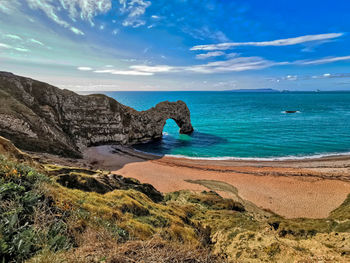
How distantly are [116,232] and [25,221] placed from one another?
2470 mm

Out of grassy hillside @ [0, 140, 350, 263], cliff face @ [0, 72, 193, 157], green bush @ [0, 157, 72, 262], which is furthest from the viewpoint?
cliff face @ [0, 72, 193, 157]

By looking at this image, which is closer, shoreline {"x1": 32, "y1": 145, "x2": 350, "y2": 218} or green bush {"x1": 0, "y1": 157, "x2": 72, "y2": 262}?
green bush {"x1": 0, "y1": 157, "x2": 72, "y2": 262}

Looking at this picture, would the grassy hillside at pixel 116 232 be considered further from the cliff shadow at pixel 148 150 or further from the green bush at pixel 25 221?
the cliff shadow at pixel 148 150

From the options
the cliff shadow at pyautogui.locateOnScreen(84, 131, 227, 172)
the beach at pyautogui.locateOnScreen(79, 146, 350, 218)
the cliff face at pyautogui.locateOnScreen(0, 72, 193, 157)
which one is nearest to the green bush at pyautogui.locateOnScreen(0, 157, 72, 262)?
the beach at pyautogui.locateOnScreen(79, 146, 350, 218)

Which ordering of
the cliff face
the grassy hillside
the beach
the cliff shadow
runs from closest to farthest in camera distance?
1. the grassy hillside
2. the beach
3. the cliff face
4. the cliff shadow

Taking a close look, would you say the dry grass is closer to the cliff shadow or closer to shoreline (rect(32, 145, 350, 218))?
shoreline (rect(32, 145, 350, 218))

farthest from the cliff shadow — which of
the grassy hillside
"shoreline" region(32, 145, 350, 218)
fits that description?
the grassy hillside

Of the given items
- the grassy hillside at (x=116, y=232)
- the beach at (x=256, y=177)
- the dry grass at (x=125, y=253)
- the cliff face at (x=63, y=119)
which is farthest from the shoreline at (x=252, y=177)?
the dry grass at (x=125, y=253)

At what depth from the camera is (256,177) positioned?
27.3m

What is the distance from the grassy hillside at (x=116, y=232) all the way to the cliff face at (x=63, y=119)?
21959mm

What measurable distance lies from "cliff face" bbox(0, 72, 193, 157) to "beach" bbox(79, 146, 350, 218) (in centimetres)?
551

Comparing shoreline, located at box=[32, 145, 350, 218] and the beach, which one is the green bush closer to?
shoreline, located at box=[32, 145, 350, 218]

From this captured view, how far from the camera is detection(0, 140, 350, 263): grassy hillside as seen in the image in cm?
378

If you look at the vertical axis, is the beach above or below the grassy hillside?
below
